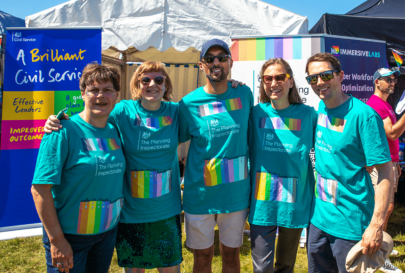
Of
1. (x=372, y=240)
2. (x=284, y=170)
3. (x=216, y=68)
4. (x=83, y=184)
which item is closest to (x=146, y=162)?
(x=83, y=184)

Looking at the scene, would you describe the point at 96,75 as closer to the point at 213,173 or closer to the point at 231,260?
the point at 213,173

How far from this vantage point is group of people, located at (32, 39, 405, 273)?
1.46m

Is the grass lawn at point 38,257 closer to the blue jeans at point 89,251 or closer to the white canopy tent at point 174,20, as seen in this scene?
the blue jeans at point 89,251

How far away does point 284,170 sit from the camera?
1807 mm

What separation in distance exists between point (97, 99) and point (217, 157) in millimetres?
866

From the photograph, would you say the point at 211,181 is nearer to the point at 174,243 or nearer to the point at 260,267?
the point at 174,243

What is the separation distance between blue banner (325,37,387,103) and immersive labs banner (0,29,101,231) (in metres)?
3.19

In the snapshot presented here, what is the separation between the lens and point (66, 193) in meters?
1.44

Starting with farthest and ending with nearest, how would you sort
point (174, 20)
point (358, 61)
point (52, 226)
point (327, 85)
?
point (174, 20) → point (358, 61) → point (327, 85) → point (52, 226)

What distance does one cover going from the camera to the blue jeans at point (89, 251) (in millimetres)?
1467

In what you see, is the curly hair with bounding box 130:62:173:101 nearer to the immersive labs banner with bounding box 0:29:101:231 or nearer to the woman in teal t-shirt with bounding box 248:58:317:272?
the woman in teal t-shirt with bounding box 248:58:317:272

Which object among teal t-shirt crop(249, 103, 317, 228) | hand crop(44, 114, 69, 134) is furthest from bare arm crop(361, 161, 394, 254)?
hand crop(44, 114, 69, 134)

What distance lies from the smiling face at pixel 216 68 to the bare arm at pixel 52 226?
4.05ft

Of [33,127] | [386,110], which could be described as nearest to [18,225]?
[33,127]
